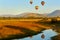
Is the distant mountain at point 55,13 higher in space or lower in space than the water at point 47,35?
higher

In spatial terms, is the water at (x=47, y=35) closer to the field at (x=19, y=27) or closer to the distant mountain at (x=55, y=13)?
the field at (x=19, y=27)

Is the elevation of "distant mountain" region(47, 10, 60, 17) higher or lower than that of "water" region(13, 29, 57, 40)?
higher

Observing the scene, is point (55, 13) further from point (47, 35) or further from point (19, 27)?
point (19, 27)

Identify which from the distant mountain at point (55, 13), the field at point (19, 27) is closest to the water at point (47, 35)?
the field at point (19, 27)

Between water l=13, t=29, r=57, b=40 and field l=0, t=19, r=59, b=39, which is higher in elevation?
field l=0, t=19, r=59, b=39

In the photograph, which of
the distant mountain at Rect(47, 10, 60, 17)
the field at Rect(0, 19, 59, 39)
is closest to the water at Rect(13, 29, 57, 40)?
the field at Rect(0, 19, 59, 39)

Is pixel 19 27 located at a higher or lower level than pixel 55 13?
lower

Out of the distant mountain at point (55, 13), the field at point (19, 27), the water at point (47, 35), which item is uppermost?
the distant mountain at point (55, 13)

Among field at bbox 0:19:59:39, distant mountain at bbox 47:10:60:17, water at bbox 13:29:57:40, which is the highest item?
Answer: distant mountain at bbox 47:10:60:17

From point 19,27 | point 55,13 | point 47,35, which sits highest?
point 55,13

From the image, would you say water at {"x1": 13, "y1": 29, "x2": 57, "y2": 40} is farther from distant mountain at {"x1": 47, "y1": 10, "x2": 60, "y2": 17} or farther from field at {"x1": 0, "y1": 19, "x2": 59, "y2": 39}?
distant mountain at {"x1": 47, "y1": 10, "x2": 60, "y2": 17}

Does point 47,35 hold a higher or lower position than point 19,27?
lower

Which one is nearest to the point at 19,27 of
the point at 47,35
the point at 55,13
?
the point at 47,35
